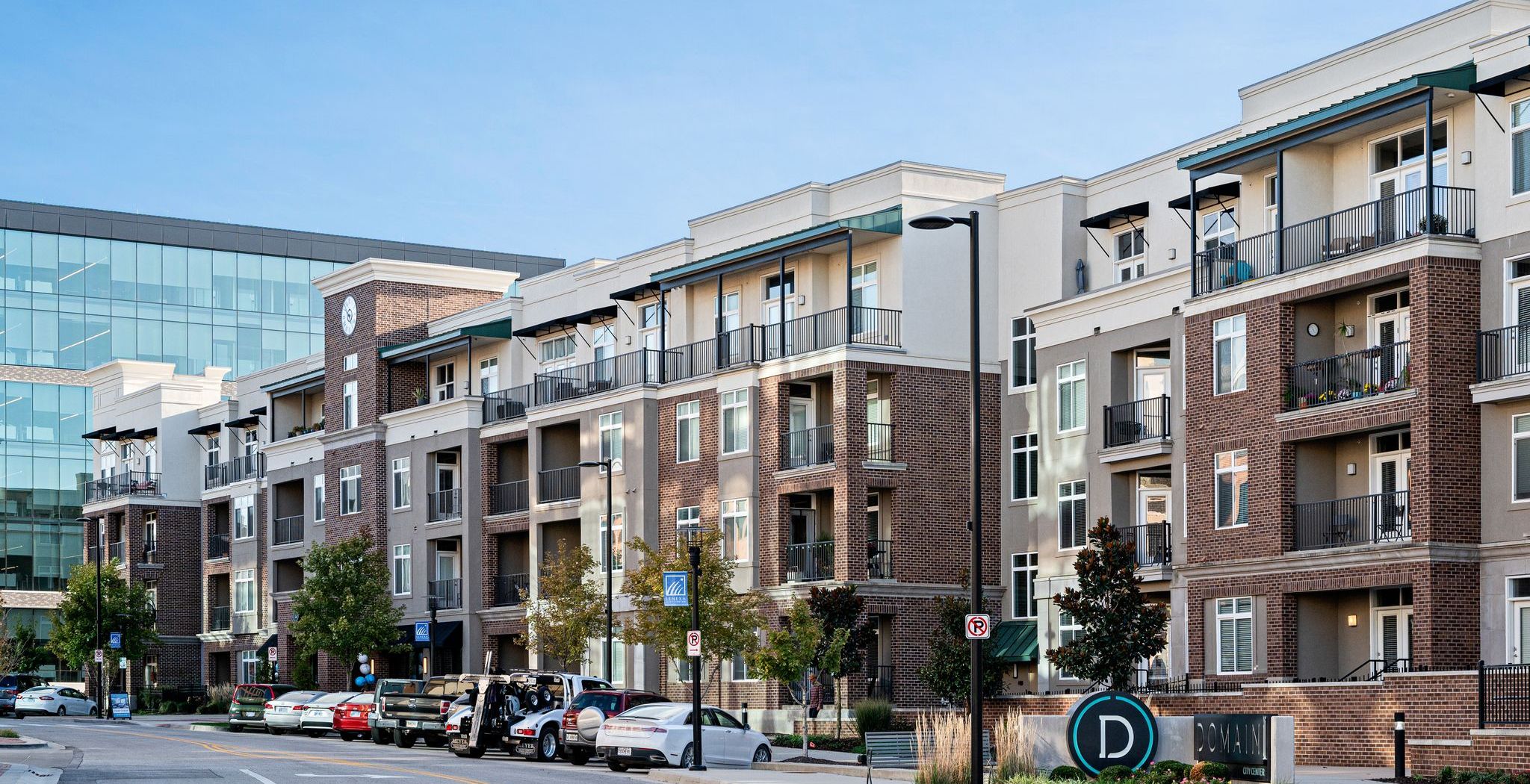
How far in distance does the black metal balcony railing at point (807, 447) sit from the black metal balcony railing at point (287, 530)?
31.6 metres

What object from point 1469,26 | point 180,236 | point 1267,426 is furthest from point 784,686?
point 180,236

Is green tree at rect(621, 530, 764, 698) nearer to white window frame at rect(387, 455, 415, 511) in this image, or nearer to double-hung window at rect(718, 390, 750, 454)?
double-hung window at rect(718, 390, 750, 454)

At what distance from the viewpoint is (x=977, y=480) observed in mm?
28547

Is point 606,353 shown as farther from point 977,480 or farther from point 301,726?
point 977,480

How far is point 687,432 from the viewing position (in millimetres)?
58875

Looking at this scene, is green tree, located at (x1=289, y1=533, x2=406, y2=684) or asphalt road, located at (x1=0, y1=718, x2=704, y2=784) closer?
asphalt road, located at (x1=0, y1=718, x2=704, y2=784)

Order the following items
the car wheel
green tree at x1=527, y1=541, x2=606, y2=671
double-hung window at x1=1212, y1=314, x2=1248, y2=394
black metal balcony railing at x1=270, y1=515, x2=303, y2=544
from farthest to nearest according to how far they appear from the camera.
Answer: black metal balcony railing at x1=270, y1=515, x2=303, y2=544 → green tree at x1=527, y1=541, x2=606, y2=671 → double-hung window at x1=1212, y1=314, x2=1248, y2=394 → the car wheel

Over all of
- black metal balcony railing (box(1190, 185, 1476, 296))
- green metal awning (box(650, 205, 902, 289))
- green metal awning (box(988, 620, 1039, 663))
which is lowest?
green metal awning (box(988, 620, 1039, 663))

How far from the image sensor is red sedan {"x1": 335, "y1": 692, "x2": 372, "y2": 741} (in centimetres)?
5275

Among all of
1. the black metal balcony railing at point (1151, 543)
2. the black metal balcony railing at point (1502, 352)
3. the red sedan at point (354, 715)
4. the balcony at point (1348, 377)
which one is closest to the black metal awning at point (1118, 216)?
the black metal balcony railing at point (1151, 543)

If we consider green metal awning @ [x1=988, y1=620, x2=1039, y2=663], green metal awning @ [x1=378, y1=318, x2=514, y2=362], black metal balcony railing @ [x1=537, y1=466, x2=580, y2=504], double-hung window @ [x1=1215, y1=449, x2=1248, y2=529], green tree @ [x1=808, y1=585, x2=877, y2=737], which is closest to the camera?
double-hung window @ [x1=1215, y1=449, x2=1248, y2=529]

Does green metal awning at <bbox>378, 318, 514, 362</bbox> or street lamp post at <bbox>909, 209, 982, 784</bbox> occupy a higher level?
green metal awning at <bbox>378, 318, 514, 362</bbox>

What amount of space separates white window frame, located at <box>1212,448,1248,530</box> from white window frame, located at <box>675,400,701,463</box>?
18664 millimetres

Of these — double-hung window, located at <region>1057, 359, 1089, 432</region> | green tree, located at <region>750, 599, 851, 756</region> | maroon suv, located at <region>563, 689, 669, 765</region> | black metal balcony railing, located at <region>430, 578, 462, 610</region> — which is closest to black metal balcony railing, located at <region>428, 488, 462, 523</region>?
black metal balcony railing, located at <region>430, 578, 462, 610</region>
